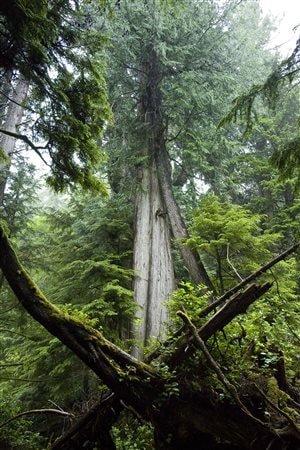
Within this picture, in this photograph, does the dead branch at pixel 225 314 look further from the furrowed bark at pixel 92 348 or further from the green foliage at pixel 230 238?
the green foliage at pixel 230 238

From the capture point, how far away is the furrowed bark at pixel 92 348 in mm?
2906

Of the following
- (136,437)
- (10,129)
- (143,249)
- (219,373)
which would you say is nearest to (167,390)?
(219,373)

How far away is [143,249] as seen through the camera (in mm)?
8734

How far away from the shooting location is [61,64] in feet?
13.7

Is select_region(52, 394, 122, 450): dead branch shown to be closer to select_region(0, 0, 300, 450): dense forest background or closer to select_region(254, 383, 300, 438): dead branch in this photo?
select_region(0, 0, 300, 450): dense forest background

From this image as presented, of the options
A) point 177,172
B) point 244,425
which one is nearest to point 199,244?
point 244,425

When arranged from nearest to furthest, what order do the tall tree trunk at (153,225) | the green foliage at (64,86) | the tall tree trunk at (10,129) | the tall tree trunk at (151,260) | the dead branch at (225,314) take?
1. the dead branch at (225,314)
2. the green foliage at (64,86)
3. the tall tree trunk at (151,260)
4. the tall tree trunk at (153,225)
5. the tall tree trunk at (10,129)

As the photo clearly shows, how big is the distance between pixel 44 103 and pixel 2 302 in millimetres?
6826

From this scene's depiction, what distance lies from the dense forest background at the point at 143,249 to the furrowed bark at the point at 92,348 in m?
0.01

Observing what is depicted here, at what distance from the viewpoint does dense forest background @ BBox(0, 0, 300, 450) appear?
116 inches

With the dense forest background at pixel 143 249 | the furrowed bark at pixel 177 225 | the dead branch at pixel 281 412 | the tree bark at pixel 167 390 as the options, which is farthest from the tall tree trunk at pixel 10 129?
the dead branch at pixel 281 412

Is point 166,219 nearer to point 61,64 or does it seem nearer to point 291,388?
point 61,64

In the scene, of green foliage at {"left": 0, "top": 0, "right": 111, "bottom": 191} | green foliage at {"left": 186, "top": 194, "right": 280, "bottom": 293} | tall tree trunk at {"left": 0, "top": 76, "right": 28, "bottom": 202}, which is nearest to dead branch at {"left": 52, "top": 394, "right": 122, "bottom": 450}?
green foliage at {"left": 0, "top": 0, "right": 111, "bottom": 191}

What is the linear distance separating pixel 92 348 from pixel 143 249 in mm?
5803
